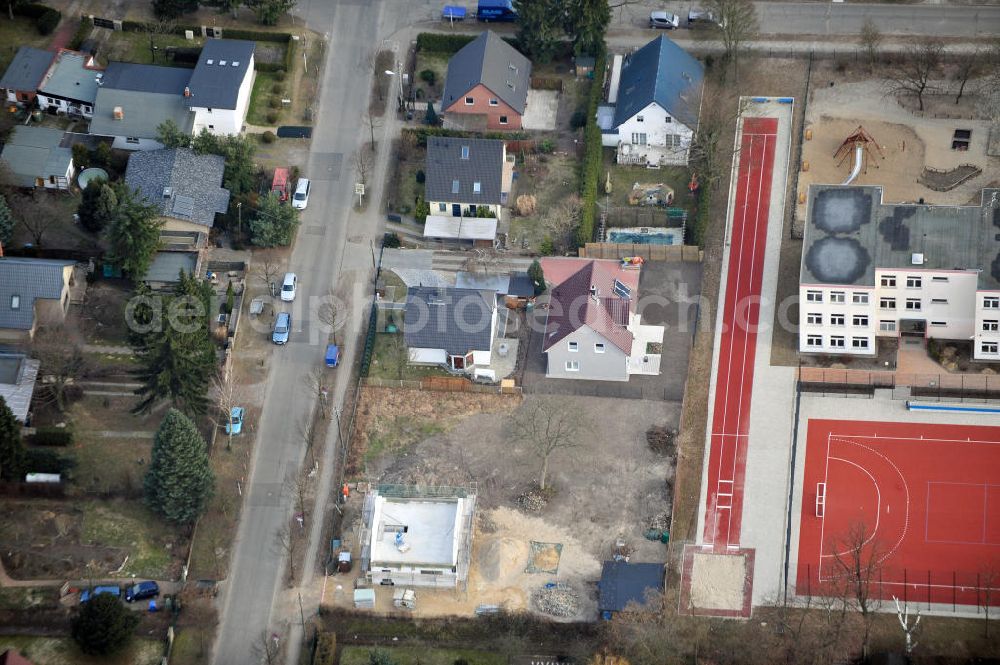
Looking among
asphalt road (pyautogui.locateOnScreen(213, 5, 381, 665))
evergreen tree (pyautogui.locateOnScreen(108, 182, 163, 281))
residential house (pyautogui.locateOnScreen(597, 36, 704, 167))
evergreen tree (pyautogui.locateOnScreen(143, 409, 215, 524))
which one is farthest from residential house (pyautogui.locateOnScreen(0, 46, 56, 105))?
residential house (pyautogui.locateOnScreen(597, 36, 704, 167))

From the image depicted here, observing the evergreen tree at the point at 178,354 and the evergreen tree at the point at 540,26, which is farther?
the evergreen tree at the point at 540,26

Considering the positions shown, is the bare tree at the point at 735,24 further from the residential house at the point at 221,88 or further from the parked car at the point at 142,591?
the parked car at the point at 142,591

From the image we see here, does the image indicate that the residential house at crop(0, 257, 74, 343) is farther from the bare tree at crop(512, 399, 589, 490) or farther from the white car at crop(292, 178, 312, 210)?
the bare tree at crop(512, 399, 589, 490)

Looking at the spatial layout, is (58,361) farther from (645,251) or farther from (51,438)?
(645,251)

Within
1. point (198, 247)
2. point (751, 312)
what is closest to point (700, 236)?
point (751, 312)

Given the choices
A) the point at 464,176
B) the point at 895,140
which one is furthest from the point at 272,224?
the point at 895,140

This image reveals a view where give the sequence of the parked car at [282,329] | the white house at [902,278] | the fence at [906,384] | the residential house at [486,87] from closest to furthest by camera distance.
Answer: the fence at [906,384] < the white house at [902,278] < the parked car at [282,329] < the residential house at [486,87]

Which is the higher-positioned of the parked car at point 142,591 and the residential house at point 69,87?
the residential house at point 69,87

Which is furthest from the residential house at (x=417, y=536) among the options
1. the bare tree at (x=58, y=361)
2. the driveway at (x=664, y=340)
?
the bare tree at (x=58, y=361)
